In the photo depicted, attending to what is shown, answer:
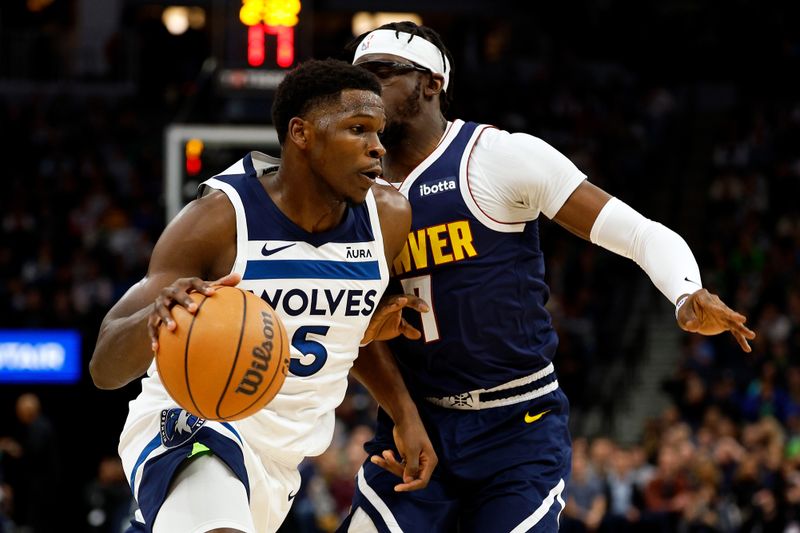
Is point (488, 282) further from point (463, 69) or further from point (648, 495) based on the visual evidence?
point (463, 69)

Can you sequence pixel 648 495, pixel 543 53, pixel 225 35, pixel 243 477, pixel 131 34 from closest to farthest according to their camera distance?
pixel 243 477 < pixel 225 35 < pixel 648 495 < pixel 131 34 < pixel 543 53

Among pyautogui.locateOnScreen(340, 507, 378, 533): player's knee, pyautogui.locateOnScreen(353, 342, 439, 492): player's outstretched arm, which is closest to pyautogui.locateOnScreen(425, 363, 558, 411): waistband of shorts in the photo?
pyautogui.locateOnScreen(353, 342, 439, 492): player's outstretched arm

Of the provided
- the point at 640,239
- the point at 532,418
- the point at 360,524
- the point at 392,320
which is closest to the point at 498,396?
the point at 532,418

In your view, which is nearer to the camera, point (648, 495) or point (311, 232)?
point (311, 232)

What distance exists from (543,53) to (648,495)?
1454 centimetres

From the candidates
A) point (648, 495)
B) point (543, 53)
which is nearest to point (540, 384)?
point (648, 495)

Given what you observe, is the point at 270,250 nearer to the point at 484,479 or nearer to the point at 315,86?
the point at 315,86

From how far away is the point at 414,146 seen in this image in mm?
5207

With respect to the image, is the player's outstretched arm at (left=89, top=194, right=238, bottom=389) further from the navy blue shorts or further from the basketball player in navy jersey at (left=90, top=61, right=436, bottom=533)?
the navy blue shorts

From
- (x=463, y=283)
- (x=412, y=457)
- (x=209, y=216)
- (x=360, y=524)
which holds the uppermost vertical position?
(x=209, y=216)

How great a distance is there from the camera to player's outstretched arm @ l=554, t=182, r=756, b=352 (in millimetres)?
4668

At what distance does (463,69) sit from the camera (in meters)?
25.0

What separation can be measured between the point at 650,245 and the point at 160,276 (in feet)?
6.02

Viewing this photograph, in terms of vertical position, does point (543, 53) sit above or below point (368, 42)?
below
